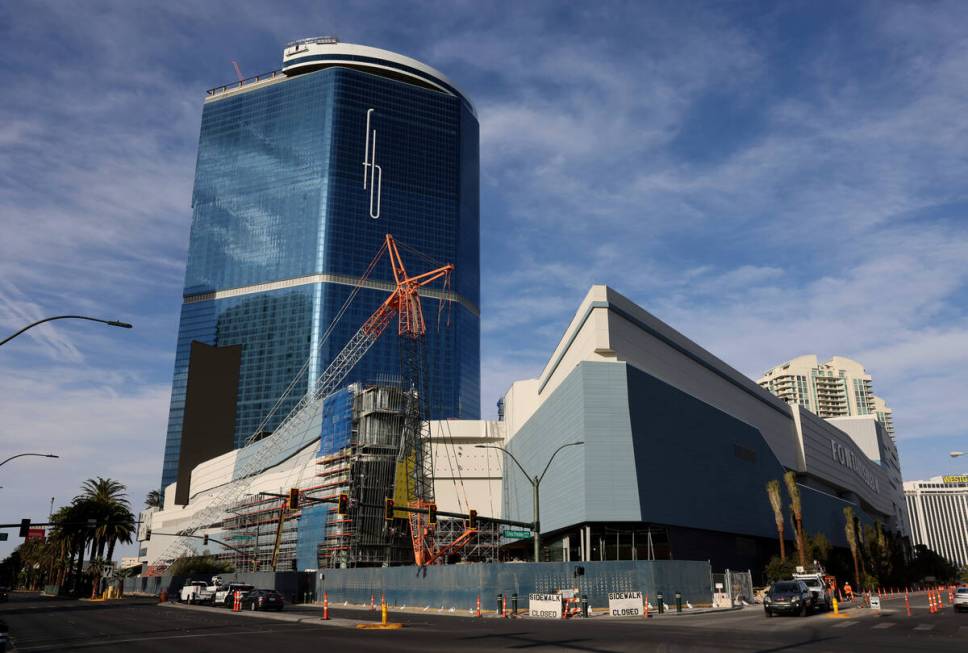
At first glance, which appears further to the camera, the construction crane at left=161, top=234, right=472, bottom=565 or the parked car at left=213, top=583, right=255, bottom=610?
the construction crane at left=161, top=234, right=472, bottom=565

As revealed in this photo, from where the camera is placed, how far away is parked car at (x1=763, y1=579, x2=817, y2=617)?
37719mm

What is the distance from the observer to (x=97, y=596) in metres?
94.4

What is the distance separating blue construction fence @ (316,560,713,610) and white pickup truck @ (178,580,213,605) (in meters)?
25.1

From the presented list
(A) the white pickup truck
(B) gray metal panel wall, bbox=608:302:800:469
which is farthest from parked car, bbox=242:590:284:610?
(B) gray metal panel wall, bbox=608:302:800:469

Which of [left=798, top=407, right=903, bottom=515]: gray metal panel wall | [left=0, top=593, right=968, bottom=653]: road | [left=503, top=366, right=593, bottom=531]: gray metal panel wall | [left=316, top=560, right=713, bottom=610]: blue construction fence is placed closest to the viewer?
[left=0, top=593, right=968, bottom=653]: road

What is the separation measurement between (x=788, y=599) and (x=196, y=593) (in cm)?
5584

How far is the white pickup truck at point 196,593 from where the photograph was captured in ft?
227

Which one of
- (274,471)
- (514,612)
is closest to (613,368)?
(514,612)

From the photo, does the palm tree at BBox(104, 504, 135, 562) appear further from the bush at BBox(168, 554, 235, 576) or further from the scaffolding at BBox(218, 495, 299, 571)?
the scaffolding at BBox(218, 495, 299, 571)

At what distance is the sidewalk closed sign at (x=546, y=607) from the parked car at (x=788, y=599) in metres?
11.2

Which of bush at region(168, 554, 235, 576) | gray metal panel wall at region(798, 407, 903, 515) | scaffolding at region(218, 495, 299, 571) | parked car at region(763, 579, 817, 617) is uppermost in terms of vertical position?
gray metal panel wall at region(798, 407, 903, 515)

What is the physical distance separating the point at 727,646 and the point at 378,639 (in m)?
12.3

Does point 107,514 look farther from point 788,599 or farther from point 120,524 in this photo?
point 788,599

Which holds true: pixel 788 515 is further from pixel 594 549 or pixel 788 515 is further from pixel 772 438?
pixel 594 549
